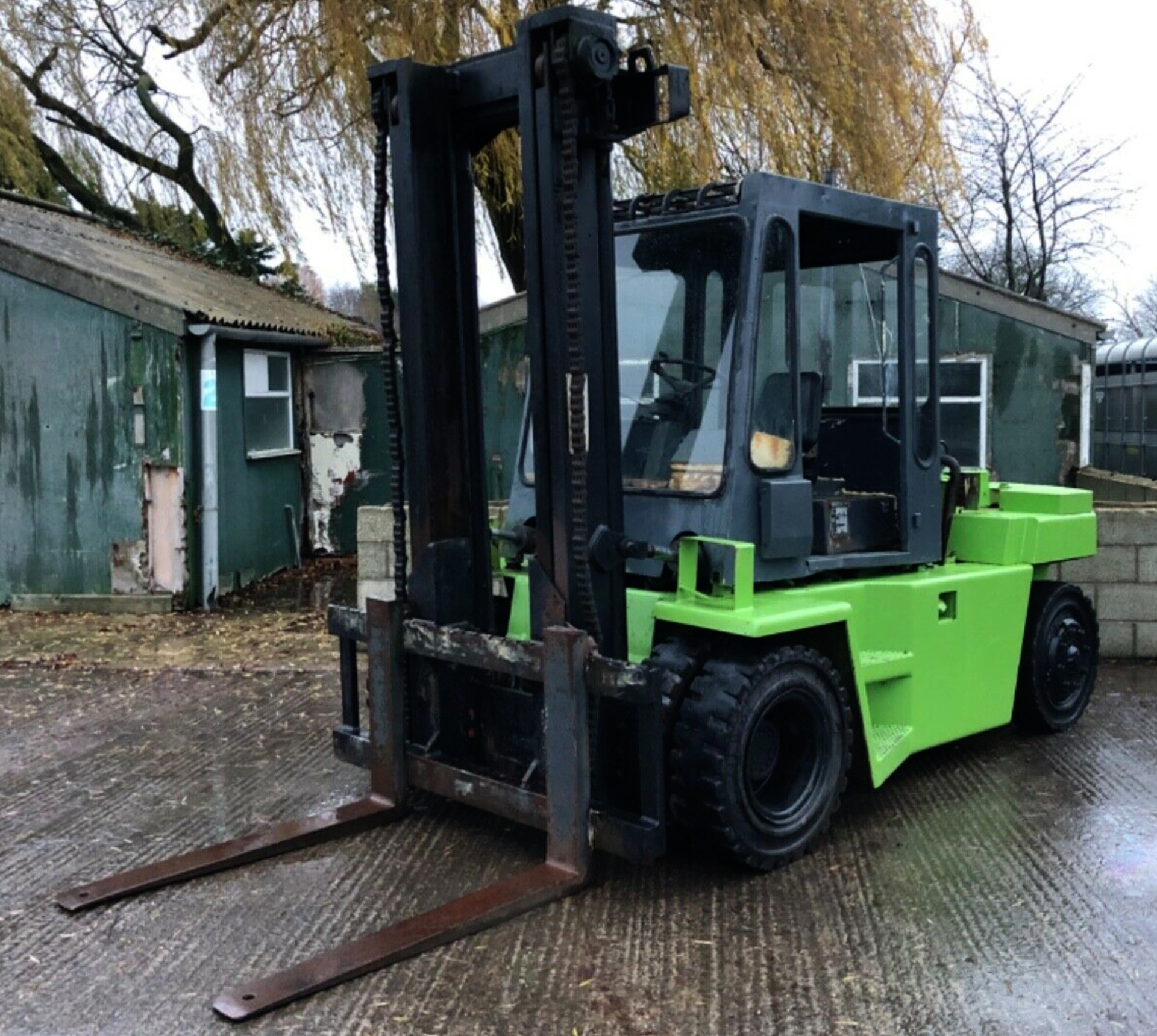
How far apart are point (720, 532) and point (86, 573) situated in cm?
720

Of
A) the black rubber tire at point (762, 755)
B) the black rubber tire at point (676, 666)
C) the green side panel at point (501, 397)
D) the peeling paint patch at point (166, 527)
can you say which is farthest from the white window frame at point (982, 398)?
the black rubber tire at point (676, 666)

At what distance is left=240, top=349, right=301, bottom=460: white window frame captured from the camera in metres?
11.7

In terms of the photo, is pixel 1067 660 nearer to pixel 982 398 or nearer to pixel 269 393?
pixel 982 398

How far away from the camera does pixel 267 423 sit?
12320 mm

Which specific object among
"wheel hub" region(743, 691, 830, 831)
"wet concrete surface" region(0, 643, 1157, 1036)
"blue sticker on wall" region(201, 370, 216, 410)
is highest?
"blue sticker on wall" region(201, 370, 216, 410)

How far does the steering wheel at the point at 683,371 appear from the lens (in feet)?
15.9

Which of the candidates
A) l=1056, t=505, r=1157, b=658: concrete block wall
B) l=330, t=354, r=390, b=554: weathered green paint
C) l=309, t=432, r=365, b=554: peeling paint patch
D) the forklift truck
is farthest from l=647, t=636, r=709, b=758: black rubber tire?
l=309, t=432, r=365, b=554: peeling paint patch

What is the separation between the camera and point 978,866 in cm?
471

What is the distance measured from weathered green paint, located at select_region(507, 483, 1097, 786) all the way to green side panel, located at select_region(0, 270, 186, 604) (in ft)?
19.5

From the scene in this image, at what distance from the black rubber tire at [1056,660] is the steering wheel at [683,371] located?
2.42 metres

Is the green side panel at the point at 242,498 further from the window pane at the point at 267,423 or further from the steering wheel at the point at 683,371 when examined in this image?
the steering wheel at the point at 683,371

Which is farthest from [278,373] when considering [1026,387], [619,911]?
[619,911]

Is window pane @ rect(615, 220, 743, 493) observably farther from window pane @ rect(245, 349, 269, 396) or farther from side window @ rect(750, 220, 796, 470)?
window pane @ rect(245, 349, 269, 396)

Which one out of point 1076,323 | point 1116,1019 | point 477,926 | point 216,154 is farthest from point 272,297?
point 1116,1019
